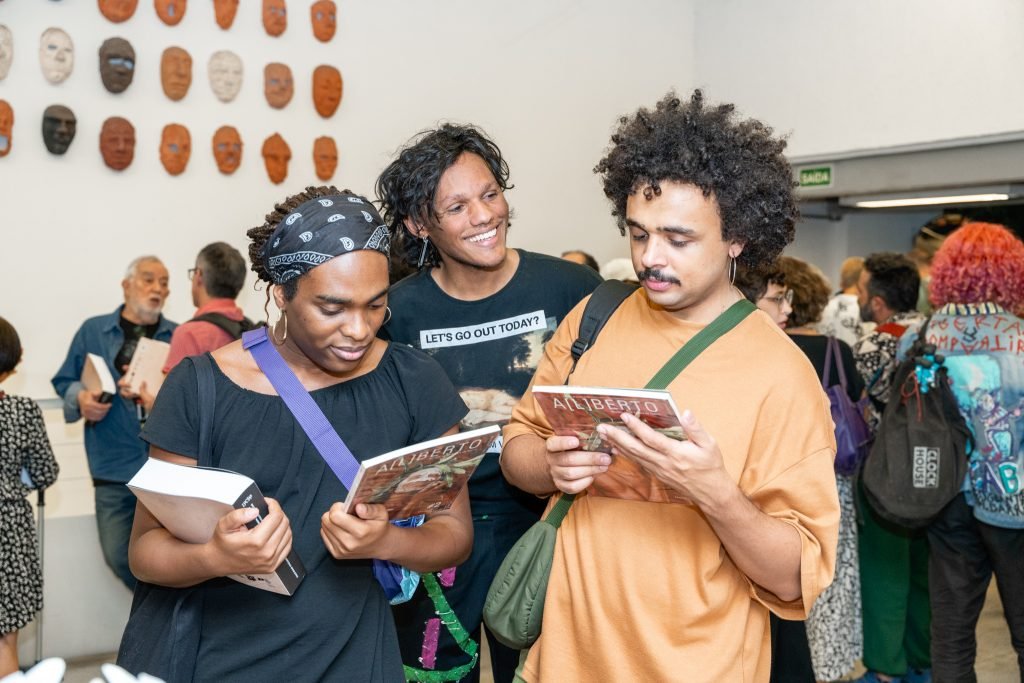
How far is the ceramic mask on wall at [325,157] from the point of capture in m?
6.79

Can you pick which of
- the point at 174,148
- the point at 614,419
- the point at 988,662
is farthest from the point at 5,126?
the point at 988,662

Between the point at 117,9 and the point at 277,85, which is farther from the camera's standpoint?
the point at 277,85

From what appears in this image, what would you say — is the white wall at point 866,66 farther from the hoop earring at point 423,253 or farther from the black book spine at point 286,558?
the black book spine at point 286,558

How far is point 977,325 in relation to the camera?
12.6ft

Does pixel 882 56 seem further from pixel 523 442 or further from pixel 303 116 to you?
pixel 523 442

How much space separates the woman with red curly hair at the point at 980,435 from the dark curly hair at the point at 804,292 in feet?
1.45

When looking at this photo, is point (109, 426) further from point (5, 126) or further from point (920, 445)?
point (920, 445)

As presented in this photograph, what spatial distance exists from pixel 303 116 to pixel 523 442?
17.1 ft

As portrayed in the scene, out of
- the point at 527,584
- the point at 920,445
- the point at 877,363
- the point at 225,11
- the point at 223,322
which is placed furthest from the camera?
the point at 225,11

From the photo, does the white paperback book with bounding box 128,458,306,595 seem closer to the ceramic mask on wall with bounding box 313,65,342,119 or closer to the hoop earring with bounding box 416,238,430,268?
the hoop earring with bounding box 416,238,430,268

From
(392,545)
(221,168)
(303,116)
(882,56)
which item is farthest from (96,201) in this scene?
(882,56)

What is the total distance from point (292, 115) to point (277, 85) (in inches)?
8.8

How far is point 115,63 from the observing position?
19.6 ft

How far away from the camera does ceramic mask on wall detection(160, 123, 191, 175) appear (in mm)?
6191
